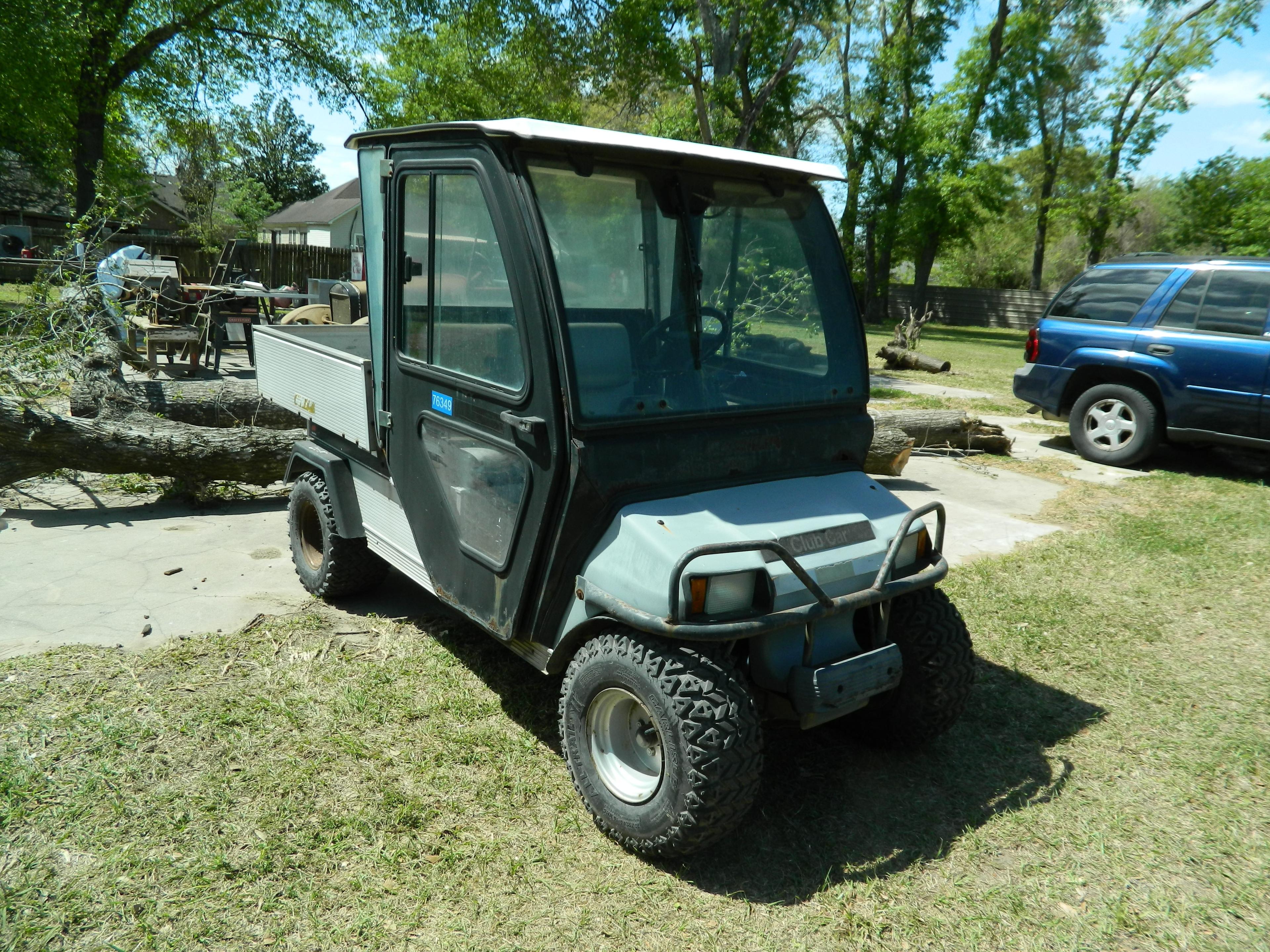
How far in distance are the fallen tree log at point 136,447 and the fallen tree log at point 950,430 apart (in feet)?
17.7

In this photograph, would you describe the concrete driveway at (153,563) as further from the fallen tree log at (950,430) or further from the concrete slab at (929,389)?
the concrete slab at (929,389)

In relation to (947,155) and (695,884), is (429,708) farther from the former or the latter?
(947,155)

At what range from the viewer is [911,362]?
16.3 m

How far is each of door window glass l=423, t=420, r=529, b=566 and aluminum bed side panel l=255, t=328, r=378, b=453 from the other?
631 mm

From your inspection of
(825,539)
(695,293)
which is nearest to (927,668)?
(825,539)

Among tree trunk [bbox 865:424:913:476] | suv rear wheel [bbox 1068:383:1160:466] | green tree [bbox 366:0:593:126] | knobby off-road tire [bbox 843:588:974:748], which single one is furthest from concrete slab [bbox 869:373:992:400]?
knobby off-road tire [bbox 843:588:974:748]

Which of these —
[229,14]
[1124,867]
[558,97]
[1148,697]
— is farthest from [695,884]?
[229,14]

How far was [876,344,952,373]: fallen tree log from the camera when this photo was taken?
16.2 meters

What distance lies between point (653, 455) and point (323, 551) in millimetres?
2388

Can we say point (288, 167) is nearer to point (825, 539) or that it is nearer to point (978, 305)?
point (978, 305)

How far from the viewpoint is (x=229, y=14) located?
16922 millimetres

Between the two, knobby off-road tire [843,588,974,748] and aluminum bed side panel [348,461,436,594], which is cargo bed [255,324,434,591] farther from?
knobby off-road tire [843,588,974,748]

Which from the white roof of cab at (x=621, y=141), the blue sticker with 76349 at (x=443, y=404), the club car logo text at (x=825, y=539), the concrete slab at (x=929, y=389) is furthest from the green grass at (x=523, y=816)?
the concrete slab at (x=929, y=389)

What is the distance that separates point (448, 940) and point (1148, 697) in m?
3.36
